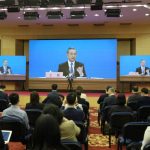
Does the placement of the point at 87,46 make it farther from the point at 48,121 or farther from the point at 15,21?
the point at 48,121

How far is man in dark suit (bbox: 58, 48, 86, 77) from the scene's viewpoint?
17.7 meters

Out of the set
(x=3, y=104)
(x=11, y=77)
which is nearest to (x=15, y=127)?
(x=3, y=104)

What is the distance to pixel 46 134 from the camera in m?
2.09

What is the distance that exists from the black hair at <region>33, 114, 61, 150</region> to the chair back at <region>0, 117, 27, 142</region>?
2.46 metres

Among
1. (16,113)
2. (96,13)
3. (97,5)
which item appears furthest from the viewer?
(96,13)

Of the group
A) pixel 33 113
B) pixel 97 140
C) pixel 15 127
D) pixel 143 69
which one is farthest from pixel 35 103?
pixel 143 69

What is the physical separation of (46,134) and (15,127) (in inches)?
103

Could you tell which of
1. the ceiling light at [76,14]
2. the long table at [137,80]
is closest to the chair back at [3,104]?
the ceiling light at [76,14]

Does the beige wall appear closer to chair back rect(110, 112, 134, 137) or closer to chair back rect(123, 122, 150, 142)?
chair back rect(110, 112, 134, 137)

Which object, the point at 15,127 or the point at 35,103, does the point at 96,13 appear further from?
the point at 15,127

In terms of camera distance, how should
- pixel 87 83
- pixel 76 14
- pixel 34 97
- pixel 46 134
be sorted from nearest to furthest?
pixel 46 134 < pixel 34 97 < pixel 76 14 < pixel 87 83

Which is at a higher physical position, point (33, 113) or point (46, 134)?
point (46, 134)

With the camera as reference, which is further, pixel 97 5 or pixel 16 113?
pixel 97 5

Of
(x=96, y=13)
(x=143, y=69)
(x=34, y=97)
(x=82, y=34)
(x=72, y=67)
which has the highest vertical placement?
(x=96, y=13)
